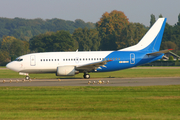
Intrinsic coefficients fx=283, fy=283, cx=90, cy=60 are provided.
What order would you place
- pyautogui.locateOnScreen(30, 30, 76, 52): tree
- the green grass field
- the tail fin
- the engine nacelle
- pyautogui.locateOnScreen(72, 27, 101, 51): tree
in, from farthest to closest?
1. pyautogui.locateOnScreen(72, 27, 101, 51): tree
2. pyautogui.locateOnScreen(30, 30, 76, 52): tree
3. the tail fin
4. the engine nacelle
5. the green grass field

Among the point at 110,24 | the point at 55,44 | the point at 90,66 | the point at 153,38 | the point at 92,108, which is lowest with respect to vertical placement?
the point at 92,108

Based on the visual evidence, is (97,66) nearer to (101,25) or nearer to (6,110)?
(6,110)

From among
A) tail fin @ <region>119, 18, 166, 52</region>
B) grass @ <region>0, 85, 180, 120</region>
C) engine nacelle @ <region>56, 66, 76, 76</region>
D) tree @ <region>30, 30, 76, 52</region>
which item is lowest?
grass @ <region>0, 85, 180, 120</region>

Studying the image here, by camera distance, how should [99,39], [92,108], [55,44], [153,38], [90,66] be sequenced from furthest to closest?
[99,39] < [55,44] < [153,38] < [90,66] < [92,108]

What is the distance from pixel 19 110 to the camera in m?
15.7

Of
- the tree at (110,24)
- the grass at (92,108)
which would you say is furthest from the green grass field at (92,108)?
the tree at (110,24)

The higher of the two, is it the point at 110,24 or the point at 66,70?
the point at 110,24

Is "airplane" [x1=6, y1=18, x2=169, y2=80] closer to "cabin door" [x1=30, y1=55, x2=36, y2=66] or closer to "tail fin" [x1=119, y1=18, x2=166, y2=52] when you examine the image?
"cabin door" [x1=30, y1=55, x2=36, y2=66]

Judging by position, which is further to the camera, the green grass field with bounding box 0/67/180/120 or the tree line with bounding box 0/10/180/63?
the tree line with bounding box 0/10/180/63

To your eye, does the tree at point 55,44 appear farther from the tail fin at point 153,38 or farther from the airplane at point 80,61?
the tail fin at point 153,38

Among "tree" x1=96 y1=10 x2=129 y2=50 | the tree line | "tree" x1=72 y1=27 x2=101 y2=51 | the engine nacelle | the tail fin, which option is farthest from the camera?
"tree" x1=96 y1=10 x2=129 y2=50

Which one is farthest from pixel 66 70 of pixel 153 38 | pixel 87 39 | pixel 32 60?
pixel 87 39

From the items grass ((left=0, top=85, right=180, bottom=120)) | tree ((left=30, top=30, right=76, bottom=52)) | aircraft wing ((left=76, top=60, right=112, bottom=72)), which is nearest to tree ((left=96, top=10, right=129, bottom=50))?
tree ((left=30, top=30, right=76, bottom=52))

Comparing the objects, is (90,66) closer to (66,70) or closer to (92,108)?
(66,70)
